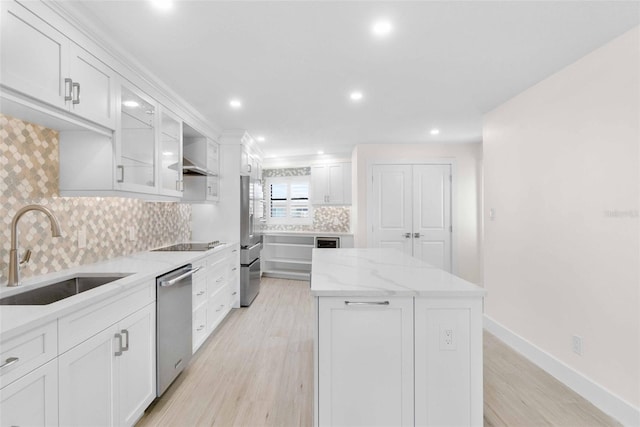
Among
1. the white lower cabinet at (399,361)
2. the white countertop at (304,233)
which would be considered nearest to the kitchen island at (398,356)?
the white lower cabinet at (399,361)

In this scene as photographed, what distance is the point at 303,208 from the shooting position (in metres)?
6.35

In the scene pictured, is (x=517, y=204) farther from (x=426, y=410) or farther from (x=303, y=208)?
(x=303, y=208)

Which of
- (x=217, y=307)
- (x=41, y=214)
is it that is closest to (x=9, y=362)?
(x=41, y=214)

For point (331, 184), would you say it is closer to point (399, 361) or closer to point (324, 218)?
point (324, 218)

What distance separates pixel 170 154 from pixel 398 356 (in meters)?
2.61

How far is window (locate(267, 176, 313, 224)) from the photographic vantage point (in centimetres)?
635

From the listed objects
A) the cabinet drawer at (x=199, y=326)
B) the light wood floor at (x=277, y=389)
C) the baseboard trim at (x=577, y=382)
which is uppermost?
the cabinet drawer at (x=199, y=326)

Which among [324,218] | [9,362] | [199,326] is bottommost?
[199,326]

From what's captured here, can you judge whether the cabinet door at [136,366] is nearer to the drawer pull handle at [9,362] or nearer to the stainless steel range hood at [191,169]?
the drawer pull handle at [9,362]

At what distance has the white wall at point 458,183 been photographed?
5.09 metres

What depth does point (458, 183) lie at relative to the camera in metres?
5.10

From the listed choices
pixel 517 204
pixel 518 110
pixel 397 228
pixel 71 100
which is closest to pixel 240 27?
pixel 71 100

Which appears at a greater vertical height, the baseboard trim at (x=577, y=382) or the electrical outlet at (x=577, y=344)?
the electrical outlet at (x=577, y=344)

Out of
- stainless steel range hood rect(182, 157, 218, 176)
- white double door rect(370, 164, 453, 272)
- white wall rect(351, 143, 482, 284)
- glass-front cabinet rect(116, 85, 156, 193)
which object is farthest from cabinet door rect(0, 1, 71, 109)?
white double door rect(370, 164, 453, 272)
